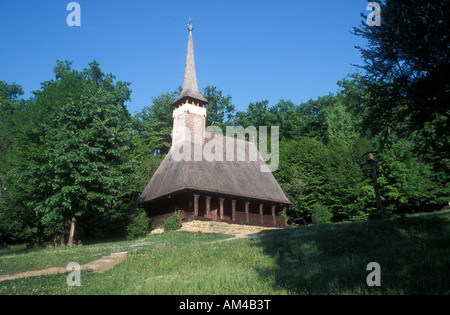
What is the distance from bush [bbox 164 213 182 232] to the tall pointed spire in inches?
514

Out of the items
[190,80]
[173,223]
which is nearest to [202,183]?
[173,223]

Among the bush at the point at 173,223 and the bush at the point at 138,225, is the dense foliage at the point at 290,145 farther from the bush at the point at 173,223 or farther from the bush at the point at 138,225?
the bush at the point at 173,223

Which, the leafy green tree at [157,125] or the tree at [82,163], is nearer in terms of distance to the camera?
the tree at [82,163]

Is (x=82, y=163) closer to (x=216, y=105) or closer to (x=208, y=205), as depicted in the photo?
(x=208, y=205)

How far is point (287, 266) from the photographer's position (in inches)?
423

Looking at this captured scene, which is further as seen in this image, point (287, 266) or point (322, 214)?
point (322, 214)

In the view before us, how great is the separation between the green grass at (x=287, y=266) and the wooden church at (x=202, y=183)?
12819 mm

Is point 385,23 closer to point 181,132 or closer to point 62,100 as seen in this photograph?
point 181,132

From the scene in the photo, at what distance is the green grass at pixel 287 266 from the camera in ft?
27.1

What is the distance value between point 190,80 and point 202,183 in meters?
13.6

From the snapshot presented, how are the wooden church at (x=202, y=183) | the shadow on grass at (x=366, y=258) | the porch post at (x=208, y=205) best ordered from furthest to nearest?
the wooden church at (x=202, y=183) → the porch post at (x=208, y=205) → the shadow on grass at (x=366, y=258)

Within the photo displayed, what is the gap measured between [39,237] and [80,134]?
13.9 m

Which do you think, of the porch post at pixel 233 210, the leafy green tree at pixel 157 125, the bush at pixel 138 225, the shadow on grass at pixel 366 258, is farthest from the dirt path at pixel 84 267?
the leafy green tree at pixel 157 125
